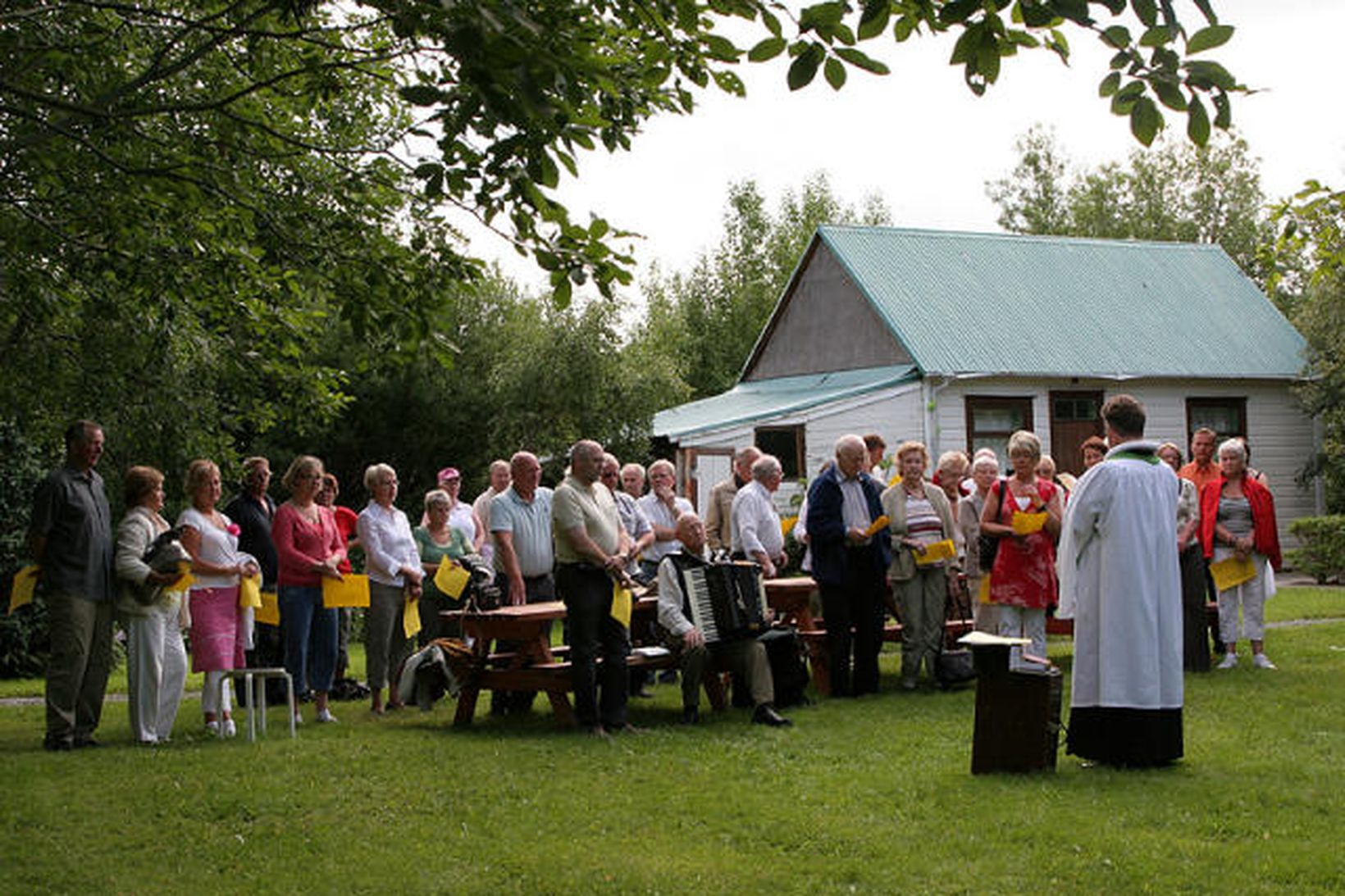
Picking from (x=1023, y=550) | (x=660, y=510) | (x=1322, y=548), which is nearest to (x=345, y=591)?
(x=660, y=510)

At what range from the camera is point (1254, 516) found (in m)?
12.7

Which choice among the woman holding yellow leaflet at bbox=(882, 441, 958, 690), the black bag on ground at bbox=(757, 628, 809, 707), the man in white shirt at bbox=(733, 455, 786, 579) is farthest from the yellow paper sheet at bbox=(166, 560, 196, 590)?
the woman holding yellow leaflet at bbox=(882, 441, 958, 690)

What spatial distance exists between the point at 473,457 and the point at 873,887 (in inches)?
884

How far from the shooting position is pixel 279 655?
12.3 m

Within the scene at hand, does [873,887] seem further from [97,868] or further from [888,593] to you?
[888,593]

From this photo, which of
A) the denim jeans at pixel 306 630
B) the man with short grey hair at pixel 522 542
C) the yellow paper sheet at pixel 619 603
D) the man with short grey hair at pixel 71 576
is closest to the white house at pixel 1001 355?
the man with short grey hair at pixel 522 542

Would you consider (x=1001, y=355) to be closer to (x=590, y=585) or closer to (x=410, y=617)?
(x=410, y=617)

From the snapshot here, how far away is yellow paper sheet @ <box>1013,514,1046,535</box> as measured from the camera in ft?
37.2

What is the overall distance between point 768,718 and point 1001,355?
18096 millimetres

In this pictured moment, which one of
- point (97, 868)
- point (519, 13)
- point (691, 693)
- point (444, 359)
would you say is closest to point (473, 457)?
point (691, 693)

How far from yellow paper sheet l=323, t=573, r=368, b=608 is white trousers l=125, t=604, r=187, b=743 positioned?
124 centimetres

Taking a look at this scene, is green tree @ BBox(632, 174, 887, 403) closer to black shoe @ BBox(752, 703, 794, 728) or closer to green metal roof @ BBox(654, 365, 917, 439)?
green metal roof @ BBox(654, 365, 917, 439)

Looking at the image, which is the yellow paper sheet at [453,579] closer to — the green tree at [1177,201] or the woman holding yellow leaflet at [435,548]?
the woman holding yellow leaflet at [435,548]

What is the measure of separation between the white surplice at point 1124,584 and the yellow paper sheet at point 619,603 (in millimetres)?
3069
